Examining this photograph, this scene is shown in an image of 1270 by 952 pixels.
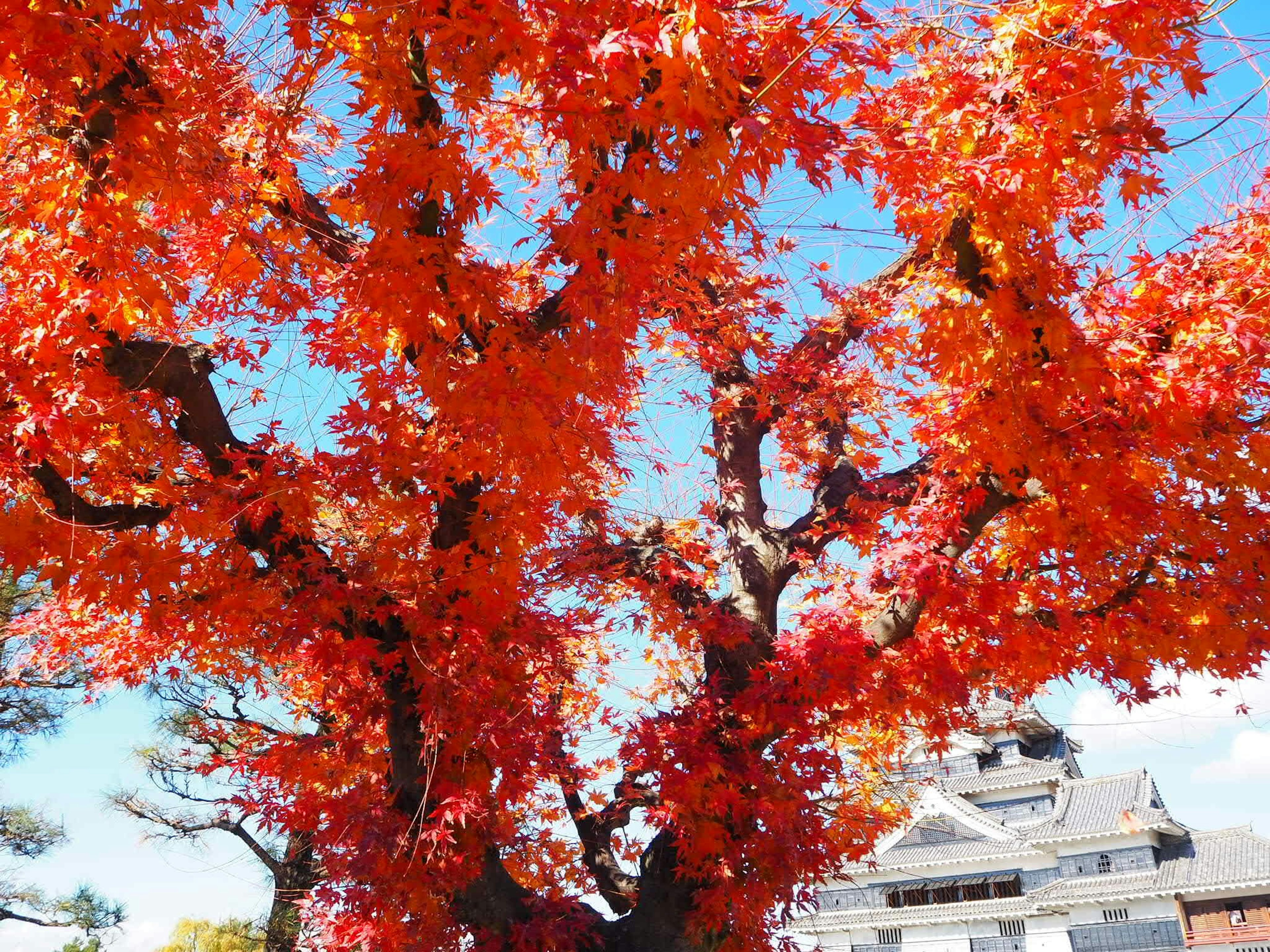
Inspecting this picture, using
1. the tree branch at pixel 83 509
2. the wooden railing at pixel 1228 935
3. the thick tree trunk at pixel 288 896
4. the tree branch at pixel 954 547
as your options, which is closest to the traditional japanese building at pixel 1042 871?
the wooden railing at pixel 1228 935

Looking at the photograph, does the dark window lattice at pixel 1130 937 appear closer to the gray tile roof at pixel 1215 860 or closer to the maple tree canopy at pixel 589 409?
the gray tile roof at pixel 1215 860

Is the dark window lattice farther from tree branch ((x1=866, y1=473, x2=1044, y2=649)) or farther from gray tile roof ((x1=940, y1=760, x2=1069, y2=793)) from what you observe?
tree branch ((x1=866, y1=473, x2=1044, y2=649))

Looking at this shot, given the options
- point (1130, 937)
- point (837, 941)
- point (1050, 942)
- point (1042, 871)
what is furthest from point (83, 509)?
point (837, 941)

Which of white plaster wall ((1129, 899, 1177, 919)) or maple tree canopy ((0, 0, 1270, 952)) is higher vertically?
maple tree canopy ((0, 0, 1270, 952))

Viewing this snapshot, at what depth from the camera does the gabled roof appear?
64.2ft

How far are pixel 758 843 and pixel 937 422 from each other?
2627 millimetres

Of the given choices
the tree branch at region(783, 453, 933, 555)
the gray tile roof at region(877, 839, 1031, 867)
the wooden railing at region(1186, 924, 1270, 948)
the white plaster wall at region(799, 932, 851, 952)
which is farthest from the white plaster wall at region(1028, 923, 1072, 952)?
the tree branch at region(783, 453, 933, 555)

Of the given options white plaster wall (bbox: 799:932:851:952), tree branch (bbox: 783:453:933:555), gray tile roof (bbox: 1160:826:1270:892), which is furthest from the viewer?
white plaster wall (bbox: 799:932:851:952)

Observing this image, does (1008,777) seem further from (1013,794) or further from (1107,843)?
(1107,843)

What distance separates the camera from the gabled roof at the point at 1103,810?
1956cm

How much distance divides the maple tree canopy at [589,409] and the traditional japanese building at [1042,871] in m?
13.0

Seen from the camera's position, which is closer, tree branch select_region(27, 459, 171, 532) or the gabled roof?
tree branch select_region(27, 459, 171, 532)

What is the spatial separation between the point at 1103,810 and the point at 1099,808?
0.16 m

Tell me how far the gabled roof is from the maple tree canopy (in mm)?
16633
